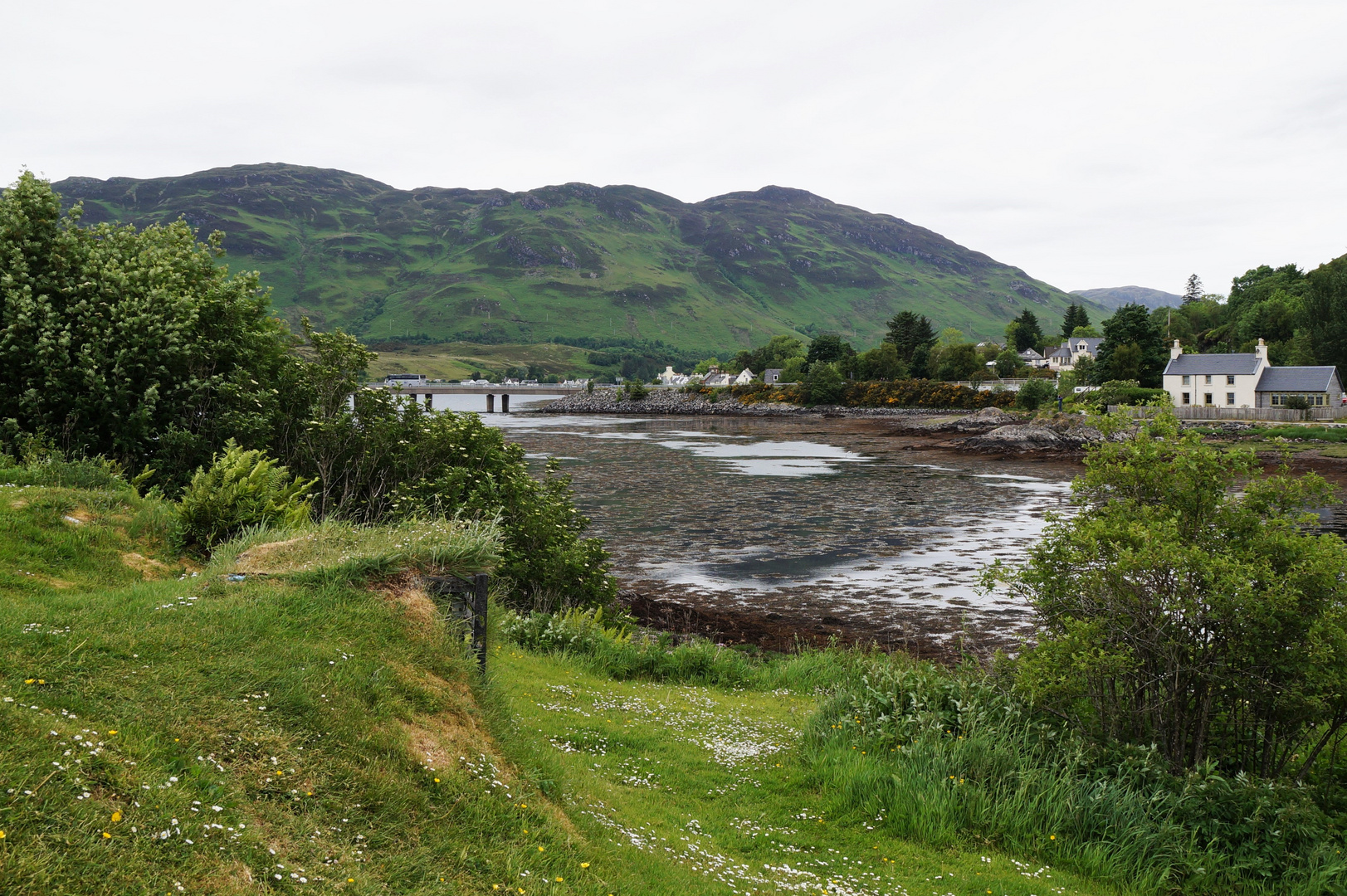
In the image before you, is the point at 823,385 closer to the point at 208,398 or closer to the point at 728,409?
the point at 728,409

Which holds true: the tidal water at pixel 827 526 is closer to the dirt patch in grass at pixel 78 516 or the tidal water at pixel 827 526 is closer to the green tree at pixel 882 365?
the dirt patch in grass at pixel 78 516

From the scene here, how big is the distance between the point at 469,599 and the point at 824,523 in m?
34.1

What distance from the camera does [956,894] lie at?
7672 millimetres

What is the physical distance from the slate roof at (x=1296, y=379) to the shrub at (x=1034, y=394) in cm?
2581

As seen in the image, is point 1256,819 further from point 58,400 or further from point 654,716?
point 58,400

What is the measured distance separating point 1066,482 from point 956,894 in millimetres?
57290

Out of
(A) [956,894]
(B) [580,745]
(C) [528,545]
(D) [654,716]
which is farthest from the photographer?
(C) [528,545]

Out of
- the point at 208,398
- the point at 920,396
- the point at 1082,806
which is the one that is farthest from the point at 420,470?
the point at 920,396

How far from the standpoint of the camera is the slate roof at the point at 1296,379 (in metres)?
92.3

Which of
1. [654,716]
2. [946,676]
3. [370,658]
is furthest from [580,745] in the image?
[946,676]

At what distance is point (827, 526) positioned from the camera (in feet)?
135

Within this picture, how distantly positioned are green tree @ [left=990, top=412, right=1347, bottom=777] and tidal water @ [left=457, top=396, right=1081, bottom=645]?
27.3 ft

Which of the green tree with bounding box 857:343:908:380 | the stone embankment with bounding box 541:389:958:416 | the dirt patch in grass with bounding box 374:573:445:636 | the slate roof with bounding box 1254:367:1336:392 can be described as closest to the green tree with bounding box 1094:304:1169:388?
the slate roof with bounding box 1254:367:1336:392

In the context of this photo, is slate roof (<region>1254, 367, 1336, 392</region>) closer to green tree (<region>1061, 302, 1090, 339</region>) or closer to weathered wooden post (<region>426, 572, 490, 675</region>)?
green tree (<region>1061, 302, 1090, 339</region>)
